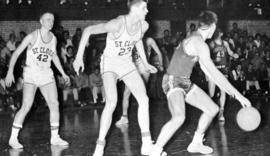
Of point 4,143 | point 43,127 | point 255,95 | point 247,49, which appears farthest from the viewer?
point 247,49

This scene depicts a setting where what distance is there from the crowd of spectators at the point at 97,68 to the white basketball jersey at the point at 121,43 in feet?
20.7

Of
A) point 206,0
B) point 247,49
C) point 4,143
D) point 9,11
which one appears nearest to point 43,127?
point 4,143

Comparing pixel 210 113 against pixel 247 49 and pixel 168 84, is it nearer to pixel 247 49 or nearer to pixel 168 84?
pixel 168 84

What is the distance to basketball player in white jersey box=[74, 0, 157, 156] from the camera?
5.91 m

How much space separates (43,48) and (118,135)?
6.80ft

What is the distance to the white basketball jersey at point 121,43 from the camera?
6.04 m

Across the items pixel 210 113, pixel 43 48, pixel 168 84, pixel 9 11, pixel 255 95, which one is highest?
pixel 9 11

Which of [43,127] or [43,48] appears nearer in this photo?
[43,48]

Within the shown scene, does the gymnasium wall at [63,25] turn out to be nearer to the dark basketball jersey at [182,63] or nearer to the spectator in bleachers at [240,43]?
the spectator in bleachers at [240,43]

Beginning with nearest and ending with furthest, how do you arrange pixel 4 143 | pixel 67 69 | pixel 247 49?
1. pixel 4 143
2. pixel 67 69
3. pixel 247 49

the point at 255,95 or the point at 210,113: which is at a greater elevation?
the point at 210,113

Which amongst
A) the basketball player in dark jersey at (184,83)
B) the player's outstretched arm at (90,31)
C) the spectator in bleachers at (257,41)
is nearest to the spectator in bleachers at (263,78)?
the spectator in bleachers at (257,41)

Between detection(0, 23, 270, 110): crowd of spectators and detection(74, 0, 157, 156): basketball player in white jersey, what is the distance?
20.7ft

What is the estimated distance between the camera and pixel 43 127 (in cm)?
924
